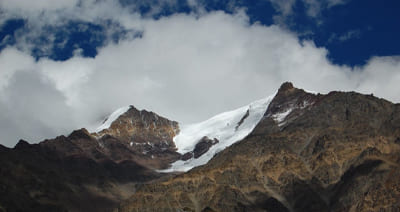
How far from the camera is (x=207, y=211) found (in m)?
57.9

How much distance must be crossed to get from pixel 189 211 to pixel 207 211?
186 centimetres

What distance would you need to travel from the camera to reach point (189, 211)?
192ft
